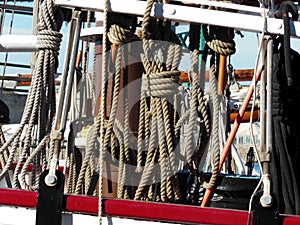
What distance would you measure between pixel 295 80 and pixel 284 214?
59cm

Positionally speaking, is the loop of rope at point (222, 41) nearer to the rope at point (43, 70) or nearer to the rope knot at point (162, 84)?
the rope knot at point (162, 84)

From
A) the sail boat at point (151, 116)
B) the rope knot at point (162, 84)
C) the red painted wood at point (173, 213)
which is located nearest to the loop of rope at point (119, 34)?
the sail boat at point (151, 116)

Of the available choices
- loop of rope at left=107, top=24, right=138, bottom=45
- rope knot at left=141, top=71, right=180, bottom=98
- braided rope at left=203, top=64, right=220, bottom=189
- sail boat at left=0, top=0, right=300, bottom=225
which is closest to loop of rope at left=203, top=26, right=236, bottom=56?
sail boat at left=0, top=0, right=300, bottom=225

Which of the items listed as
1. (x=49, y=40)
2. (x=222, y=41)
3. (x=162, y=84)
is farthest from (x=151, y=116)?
(x=49, y=40)

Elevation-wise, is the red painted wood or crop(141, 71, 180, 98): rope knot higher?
crop(141, 71, 180, 98): rope knot

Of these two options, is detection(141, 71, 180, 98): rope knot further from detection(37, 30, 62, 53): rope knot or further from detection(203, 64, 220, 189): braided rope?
detection(37, 30, 62, 53): rope knot

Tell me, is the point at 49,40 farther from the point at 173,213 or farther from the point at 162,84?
the point at 173,213

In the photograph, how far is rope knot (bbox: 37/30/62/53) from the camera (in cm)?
282

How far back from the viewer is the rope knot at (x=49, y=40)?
9.27 ft

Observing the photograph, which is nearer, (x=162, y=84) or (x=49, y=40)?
(x=162, y=84)

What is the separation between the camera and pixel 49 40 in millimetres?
2824

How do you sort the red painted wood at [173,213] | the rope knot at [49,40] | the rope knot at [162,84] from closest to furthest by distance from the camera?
the red painted wood at [173,213]
the rope knot at [162,84]
the rope knot at [49,40]

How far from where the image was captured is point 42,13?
9.31ft

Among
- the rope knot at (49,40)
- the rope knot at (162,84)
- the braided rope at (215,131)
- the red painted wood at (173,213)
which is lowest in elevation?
the red painted wood at (173,213)
